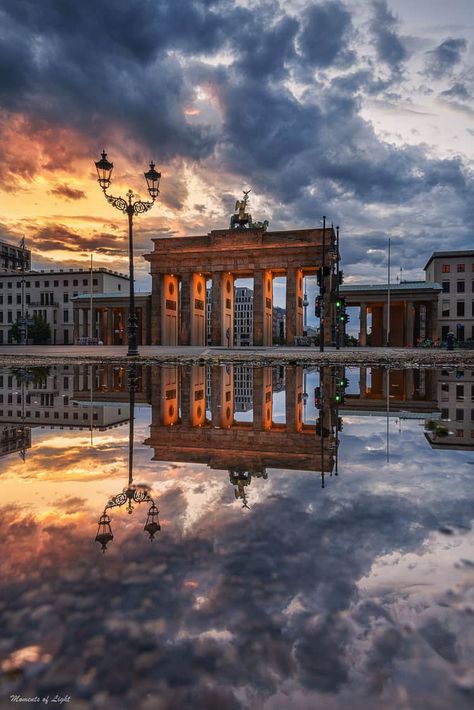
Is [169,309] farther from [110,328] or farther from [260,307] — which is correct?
[110,328]

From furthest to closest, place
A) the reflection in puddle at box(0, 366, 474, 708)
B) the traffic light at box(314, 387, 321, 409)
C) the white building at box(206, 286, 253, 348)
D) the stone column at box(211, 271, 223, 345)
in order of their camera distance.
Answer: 1. the white building at box(206, 286, 253, 348)
2. the stone column at box(211, 271, 223, 345)
3. the traffic light at box(314, 387, 321, 409)
4. the reflection in puddle at box(0, 366, 474, 708)

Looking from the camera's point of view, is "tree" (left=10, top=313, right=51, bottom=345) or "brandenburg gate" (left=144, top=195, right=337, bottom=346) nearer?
"brandenburg gate" (left=144, top=195, right=337, bottom=346)

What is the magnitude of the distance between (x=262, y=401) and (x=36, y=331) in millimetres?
91919

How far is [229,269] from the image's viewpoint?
5166 cm

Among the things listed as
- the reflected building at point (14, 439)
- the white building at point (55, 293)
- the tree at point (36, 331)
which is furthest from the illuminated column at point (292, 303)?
the tree at point (36, 331)

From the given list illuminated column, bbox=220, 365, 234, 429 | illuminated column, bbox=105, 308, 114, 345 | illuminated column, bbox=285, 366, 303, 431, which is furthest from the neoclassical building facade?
illuminated column, bbox=285, 366, 303, 431

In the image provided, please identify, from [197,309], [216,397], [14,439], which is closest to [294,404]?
[216,397]

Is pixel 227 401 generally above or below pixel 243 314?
below

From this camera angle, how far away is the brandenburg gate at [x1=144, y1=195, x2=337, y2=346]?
48.8 metres

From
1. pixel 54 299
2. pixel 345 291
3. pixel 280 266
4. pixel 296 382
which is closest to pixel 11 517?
pixel 296 382

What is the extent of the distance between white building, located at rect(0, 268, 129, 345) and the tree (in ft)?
13.1

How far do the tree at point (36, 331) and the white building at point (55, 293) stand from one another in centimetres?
399

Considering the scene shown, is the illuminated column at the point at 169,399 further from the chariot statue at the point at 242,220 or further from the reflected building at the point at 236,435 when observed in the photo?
the chariot statue at the point at 242,220

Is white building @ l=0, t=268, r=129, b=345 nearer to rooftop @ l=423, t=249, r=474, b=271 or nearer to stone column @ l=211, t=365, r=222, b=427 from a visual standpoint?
rooftop @ l=423, t=249, r=474, b=271
